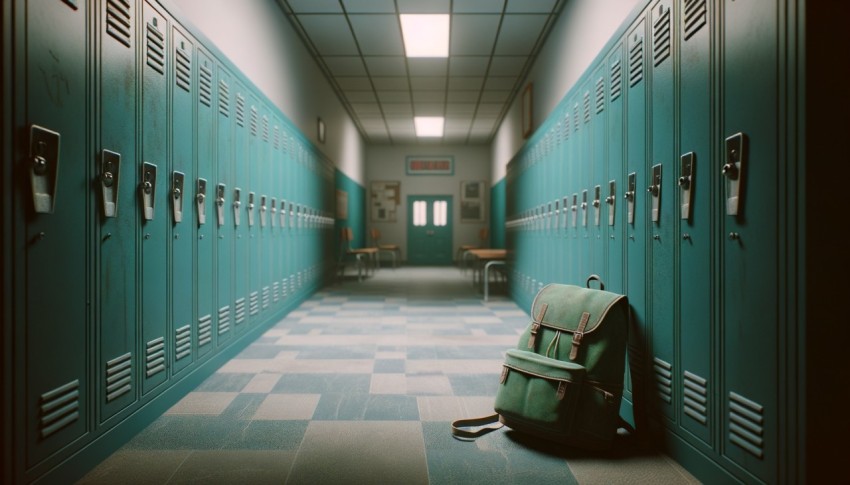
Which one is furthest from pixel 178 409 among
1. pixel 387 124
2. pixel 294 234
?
pixel 387 124

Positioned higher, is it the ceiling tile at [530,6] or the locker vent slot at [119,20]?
the ceiling tile at [530,6]

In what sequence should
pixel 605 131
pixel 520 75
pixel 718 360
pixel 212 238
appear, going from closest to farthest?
pixel 718 360, pixel 605 131, pixel 212 238, pixel 520 75

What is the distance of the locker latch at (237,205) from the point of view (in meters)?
3.50

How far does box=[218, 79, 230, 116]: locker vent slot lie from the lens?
10.6 feet

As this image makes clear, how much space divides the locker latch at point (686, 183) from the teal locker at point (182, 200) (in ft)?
7.17

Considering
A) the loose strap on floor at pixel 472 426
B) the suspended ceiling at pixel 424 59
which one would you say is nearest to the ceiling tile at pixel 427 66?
the suspended ceiling at pixel 424 59

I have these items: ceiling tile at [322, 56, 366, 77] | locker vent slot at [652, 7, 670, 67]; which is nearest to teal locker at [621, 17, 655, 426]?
locker vent slot at [652, 7, 670, 67]

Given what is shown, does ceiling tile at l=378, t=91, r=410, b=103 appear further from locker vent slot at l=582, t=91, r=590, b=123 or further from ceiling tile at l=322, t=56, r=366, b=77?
locker vent slot at l=582, t=91, r=590, b=123

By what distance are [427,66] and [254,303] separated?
4.04 m

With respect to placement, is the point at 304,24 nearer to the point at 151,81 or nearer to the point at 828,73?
the point at 151,81

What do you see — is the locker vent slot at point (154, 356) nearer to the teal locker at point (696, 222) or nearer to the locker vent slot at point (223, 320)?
the locker vent slot at point (223, 320)

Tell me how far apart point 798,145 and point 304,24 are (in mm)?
5012

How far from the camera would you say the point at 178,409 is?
2420mm

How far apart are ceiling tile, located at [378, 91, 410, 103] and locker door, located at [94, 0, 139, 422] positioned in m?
6.07
